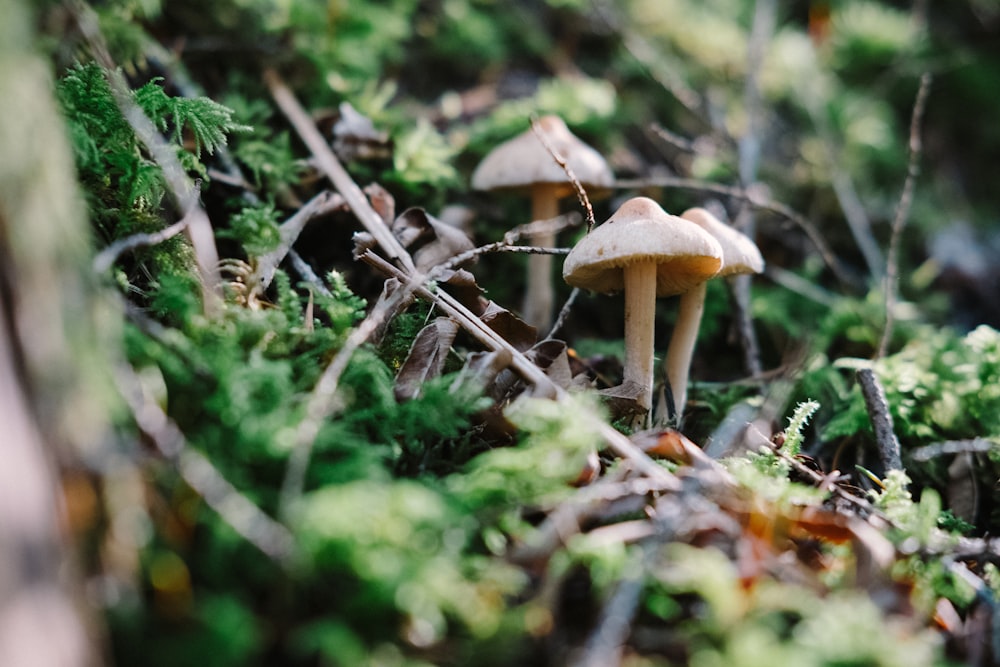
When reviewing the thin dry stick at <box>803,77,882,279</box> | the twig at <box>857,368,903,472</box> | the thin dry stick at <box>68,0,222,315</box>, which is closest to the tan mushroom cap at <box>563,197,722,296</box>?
the twig at <box>857,368,903,472</box>

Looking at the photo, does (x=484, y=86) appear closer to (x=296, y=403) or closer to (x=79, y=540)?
(x=296, y=403)

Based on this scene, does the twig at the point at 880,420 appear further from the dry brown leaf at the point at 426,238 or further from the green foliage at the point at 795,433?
the dry brown leaf at the point at 426,238

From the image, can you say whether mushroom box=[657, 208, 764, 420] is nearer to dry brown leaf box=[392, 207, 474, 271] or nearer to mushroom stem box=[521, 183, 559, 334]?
mushroom stem box=[521, 183, 559, 334]

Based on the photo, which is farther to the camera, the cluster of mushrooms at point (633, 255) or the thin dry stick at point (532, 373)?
the cluster of mushrooms at point (633, 255)

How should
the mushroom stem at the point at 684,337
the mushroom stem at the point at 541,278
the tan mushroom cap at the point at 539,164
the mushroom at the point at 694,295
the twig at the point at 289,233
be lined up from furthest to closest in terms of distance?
the mushroom stem at the point at 541,278
the tan mushroom cap at the point at 539,164
the mushroom stem at the point at 684,337
the mushroom at the point at 694,295
the twig at the point at 289,233

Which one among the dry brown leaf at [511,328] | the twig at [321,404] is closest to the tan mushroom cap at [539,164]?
the dry brown leaf at [511,328]

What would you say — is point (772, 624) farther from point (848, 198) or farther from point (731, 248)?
point (848, 198)
